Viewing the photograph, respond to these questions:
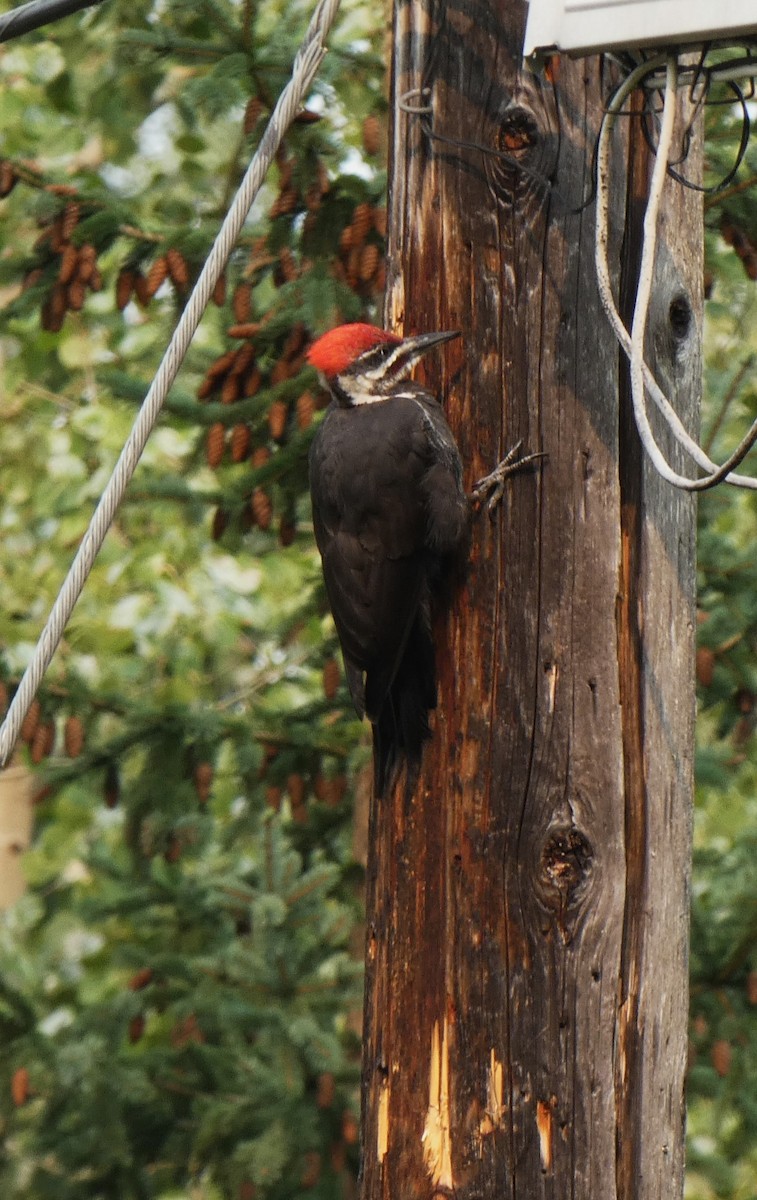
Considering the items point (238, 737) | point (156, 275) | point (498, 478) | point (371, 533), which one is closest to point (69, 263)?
point (156, 275)

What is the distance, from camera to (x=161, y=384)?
9.36ft

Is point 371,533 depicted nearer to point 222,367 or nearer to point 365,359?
point 365,359

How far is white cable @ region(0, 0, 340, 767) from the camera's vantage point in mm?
2791

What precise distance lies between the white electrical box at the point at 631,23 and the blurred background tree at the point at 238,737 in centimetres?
245

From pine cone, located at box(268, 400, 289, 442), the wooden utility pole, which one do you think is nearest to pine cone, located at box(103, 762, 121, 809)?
pine cone, located at box(268, 400, 289, 442)

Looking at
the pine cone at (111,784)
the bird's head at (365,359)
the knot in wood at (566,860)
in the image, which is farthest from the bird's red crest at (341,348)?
the pine cone at (111,784)

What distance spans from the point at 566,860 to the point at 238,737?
10.1 ft

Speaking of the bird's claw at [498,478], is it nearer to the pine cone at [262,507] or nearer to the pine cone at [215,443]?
the pine cone at [262,507]

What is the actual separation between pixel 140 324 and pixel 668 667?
7408 mm

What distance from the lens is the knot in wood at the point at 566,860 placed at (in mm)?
2576

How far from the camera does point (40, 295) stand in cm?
538

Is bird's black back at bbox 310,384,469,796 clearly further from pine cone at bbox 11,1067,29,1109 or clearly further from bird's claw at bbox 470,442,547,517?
pine cone at bbox 11,1067,29,1109

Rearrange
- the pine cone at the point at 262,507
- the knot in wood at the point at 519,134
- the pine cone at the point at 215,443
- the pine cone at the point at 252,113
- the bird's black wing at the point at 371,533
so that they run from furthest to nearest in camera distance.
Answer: the pine cone at the point at 215,443 < the pine cone at the point at 262,507 < the pine cone at the point at 252,113 < the bird's black wing at the point at 371,533 < the knot in wood at the point at 519,134

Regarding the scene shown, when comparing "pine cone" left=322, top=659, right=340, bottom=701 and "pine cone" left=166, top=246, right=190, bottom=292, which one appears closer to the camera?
"pine cone" left=166, top=246, right=190, bottom=292
